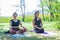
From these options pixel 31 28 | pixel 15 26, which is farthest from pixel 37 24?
pixel 15 26

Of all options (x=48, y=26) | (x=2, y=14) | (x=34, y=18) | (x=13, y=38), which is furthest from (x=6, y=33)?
(x=48, y=26)

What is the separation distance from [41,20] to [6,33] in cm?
39

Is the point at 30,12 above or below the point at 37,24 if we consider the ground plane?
above

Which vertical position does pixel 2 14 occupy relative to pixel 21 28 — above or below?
above

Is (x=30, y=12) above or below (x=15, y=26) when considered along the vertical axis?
above

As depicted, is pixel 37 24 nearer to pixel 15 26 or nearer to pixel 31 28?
pixel 31 28

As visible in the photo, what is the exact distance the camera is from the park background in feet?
5.93

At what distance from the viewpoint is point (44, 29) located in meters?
1.80

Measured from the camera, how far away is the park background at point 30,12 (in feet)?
5.93

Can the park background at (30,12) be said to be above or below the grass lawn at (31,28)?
above

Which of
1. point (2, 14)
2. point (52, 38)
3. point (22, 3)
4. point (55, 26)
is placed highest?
point (22, 3)

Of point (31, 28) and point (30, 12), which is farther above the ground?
point (30, 12)

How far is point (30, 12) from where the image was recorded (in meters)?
1.82

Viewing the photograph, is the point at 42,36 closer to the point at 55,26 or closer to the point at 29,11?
the point at 55,26
